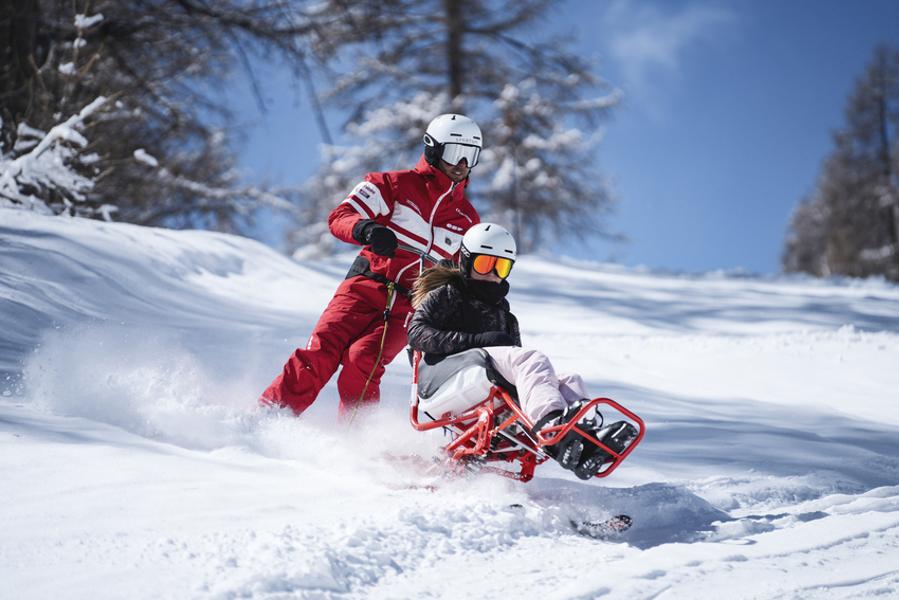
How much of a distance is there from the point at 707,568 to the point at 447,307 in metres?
1.74

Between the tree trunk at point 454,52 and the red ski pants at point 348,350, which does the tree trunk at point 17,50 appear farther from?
the tree trunk at point 454,52

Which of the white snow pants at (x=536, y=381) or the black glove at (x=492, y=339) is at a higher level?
the black glove at (x=492, y=339)

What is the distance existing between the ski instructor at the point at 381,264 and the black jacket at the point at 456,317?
0.39 metres

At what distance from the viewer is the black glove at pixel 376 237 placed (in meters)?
4.02

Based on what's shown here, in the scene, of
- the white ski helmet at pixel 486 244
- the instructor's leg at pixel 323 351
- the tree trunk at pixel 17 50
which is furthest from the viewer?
the tree trunk at pixel 17 50

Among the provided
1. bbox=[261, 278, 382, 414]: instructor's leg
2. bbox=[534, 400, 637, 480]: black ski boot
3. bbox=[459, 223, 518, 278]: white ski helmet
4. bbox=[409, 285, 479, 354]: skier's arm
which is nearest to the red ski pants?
bbox=[261, 278, 382, 414]: instructor's leg

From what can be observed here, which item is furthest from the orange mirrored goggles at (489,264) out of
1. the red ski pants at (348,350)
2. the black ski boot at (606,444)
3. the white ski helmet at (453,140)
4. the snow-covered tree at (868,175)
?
the snow-covered tree at (868,175)

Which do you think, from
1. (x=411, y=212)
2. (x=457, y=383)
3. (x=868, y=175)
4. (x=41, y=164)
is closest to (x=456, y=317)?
(x=457, y=383)

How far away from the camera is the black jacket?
3799mm

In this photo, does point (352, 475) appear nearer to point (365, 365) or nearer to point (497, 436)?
point (497, 436)

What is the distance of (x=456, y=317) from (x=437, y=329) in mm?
148

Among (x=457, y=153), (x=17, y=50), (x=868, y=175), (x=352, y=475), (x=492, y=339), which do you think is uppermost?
(x=868, y=175)

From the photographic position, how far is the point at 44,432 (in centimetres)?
338

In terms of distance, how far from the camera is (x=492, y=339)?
147 inches
